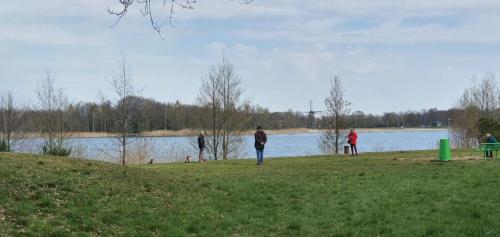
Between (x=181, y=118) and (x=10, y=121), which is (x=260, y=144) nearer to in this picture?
(x=10, y=121)

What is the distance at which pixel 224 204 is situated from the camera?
A: 12.7 metres

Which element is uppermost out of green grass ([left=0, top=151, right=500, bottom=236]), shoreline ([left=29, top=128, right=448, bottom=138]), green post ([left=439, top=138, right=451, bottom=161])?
shoreline ([left=29, top=128, right=448, bottom=138])

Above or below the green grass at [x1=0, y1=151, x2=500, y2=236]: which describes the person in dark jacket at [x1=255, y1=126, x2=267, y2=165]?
above

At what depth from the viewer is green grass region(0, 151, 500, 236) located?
32.1 feet

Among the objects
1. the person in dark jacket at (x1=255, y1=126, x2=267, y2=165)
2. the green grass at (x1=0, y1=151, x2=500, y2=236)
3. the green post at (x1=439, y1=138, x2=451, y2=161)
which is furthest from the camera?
the person in dark jacket at (x1=255, y1=126, x2=267, y2=165)

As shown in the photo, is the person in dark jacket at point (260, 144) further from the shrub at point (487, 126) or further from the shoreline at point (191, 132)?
the shrub at point (487, 126)

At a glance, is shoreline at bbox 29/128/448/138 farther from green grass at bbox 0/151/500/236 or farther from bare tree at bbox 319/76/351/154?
green grass at bbox 0/151/500/236

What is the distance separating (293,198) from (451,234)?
487 cm

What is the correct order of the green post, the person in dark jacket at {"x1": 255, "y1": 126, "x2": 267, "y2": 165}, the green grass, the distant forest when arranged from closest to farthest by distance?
the green grass < the green post < the person in dark jacket at {"x1": 255, "y1": 126, "x2": 267, "y2": 165} < the distant forest

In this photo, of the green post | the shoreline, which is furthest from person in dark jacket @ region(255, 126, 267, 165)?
the shoreline

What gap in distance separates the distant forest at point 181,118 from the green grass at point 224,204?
81.7 ft

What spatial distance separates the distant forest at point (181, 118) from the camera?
43044 millimetres

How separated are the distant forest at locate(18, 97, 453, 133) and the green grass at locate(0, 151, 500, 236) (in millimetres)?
24914

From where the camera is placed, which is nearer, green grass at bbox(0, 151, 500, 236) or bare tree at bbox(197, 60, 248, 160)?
green grass at bbox(0, 151, 500, 236)
